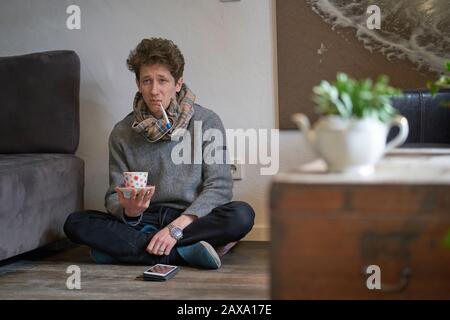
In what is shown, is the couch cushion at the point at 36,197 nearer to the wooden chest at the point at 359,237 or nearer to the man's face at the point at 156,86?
the man's face at the point at 156,86

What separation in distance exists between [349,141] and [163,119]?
1437 mm

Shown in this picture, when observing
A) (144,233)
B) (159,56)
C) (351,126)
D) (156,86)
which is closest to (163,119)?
(156,86)

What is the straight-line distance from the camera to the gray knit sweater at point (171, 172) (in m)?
2.26

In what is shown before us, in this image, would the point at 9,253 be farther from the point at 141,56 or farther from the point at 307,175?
the point at 307,175

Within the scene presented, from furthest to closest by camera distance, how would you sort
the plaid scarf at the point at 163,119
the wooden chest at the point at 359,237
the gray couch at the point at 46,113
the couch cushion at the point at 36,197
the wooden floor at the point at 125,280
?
the gray couch at the point at 46,113, the plaid scarf at the point at 163,119, the couch cushion at the point at 36,197, the wooden floor at the point at 125,280, the wooden chest at the point at 359,237

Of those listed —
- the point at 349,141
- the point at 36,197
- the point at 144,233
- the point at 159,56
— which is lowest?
the point at 144,233

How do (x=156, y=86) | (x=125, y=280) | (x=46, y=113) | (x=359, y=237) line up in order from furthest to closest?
(x=46, y=113)
(x=156, y=86)
(x=125, y=280)
(x=359, y=237)

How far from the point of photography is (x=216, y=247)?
2.24 m

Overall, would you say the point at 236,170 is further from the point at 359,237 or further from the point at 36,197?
the point at 359,237

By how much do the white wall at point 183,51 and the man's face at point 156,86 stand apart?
335 millimetres

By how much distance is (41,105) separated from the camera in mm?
2520

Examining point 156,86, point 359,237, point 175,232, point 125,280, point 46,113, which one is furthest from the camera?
point 46,113

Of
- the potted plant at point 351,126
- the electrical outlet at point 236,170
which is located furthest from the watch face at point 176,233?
the potted plant at point 351,126

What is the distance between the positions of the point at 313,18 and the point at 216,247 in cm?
103
